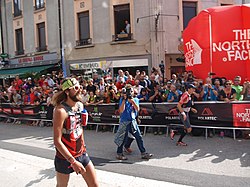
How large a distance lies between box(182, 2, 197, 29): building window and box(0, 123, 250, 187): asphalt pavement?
37.4ft

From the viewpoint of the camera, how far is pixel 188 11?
728 inches

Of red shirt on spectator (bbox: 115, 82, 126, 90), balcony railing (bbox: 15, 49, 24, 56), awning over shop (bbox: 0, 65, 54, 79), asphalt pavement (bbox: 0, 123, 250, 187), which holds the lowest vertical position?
asphalt pavement (bbox: 0, 123, 250, 187)

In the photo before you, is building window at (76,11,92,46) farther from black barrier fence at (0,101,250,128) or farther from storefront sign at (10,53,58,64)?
black barrier fence at (0,101,250,128)

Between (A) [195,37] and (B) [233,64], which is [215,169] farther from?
(A) [195,37]

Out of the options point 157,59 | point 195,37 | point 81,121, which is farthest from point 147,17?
point 81,121

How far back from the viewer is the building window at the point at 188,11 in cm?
1836

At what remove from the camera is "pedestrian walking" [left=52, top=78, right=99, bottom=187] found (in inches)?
131

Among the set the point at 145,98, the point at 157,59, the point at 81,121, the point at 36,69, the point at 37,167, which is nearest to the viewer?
the point at 81,121

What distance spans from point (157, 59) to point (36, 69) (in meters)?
9.63

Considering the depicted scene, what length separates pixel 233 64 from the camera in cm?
994

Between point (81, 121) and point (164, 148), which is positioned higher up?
point (81, 121)

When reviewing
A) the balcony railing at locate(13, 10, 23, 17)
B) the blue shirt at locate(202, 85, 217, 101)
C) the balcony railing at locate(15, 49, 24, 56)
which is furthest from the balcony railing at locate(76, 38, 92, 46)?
the blue shirt at locate(202, 85, 217, 101)

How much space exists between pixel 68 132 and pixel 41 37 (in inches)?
848

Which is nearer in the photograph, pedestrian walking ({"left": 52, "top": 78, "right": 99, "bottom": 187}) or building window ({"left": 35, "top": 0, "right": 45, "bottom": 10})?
pedestrian walking ({"left": 52, "top": 78, "right": 99, "bottom": 187})
